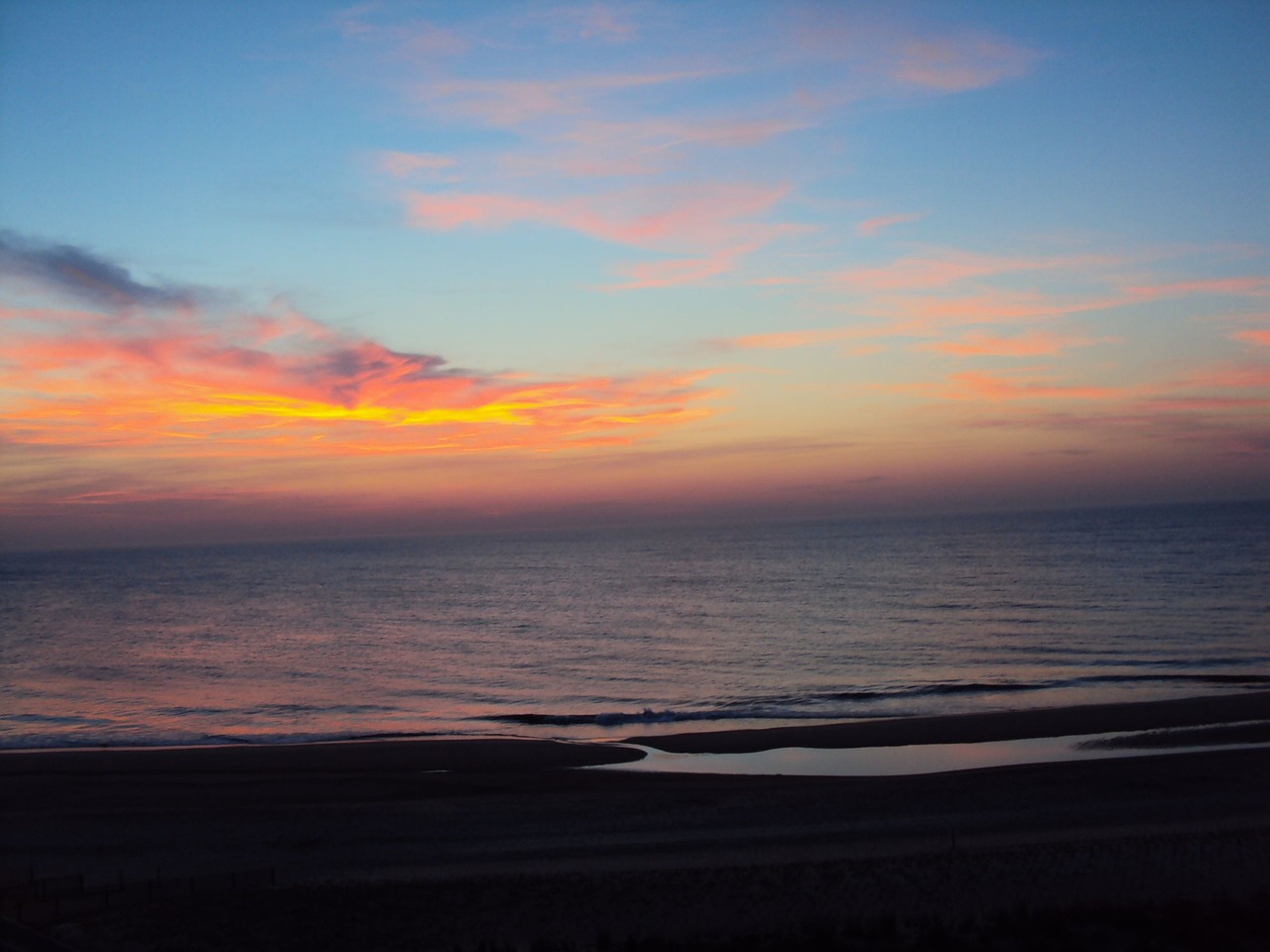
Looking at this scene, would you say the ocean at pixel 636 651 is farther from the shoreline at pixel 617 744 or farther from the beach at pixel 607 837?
the beach at pixel 607 837

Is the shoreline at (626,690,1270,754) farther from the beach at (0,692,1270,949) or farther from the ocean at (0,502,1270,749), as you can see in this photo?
the ocean at (0,502,1270,749)

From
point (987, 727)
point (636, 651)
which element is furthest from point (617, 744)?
point (636, 651)

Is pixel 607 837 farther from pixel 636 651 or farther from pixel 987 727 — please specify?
pixel 636 651

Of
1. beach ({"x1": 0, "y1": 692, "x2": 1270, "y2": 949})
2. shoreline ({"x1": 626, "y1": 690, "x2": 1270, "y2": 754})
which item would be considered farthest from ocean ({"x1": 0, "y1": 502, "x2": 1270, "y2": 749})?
beach ({"x1": 0, "y1": 692, "x2": 1270, "y2": 949})

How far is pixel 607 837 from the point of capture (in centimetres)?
2000

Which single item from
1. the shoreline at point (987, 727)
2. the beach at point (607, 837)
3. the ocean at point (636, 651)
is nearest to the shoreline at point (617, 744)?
the shoreline at point (987, 727)

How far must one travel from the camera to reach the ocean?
116 feet

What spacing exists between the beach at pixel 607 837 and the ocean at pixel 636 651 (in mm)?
5281

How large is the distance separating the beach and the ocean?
5.28 m

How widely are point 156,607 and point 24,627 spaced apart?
54.0ft

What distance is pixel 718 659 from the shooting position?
47.8m

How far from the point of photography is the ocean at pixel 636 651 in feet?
116

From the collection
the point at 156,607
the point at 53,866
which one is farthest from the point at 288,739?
the point at 156,607

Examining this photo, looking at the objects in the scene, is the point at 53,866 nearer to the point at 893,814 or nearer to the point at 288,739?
the point at 288,739
